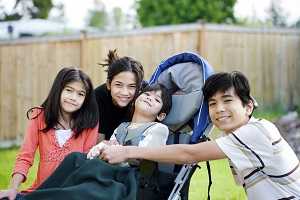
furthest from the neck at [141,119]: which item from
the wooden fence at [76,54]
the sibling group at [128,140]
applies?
the wooden fence at [76,54]

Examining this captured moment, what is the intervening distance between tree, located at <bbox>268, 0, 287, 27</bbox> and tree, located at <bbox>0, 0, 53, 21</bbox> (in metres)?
8.56

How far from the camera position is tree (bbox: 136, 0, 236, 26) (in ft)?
51.3

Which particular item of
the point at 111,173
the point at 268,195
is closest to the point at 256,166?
the point at 268,195

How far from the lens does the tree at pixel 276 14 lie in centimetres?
2481

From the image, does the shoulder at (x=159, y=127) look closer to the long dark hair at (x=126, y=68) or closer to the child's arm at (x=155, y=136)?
the child's arm at (x=155, y=136)

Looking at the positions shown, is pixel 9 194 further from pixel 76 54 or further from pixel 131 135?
pixel 76 54

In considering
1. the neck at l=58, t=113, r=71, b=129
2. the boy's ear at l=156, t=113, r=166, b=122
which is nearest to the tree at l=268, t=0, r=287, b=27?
the boy's ear at l=156, t=113, r=166, b=122

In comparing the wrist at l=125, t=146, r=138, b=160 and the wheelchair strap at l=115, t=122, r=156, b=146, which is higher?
the wrist at l=125, t=146, r=138, b=160

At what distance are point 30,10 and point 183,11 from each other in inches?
280

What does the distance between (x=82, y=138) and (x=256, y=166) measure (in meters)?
1.19

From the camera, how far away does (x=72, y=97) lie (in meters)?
3.81

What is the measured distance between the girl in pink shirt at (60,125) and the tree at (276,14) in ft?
70.9

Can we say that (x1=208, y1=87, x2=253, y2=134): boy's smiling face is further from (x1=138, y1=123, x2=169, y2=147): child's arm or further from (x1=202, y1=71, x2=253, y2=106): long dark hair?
(x1=138, y1=123, x2=169, y2=147): child's arm

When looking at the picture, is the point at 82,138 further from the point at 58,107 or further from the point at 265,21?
the point at 265,21
